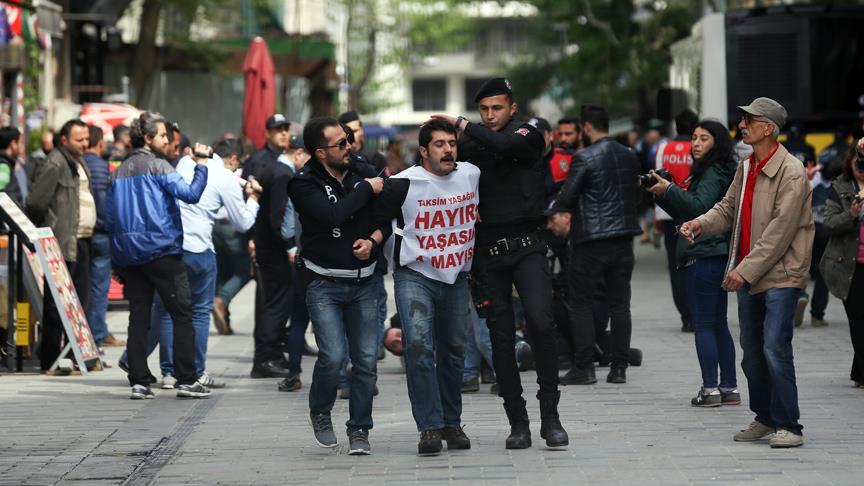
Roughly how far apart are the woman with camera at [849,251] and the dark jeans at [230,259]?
6.08m

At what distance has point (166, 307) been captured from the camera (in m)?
11.1

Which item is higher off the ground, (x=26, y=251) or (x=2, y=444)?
(x=26, y=251)

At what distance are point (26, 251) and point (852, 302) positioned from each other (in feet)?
20.2

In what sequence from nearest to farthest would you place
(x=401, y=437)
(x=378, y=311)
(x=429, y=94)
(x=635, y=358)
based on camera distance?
(x=378, y=311) → (x=401, y=437) → (x=635, y=358) → (x=429, y=94)

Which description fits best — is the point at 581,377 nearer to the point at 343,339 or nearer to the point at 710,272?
the point at 710,272

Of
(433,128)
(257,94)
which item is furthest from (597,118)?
(257,94)

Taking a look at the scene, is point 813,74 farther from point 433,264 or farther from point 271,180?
point 433,264

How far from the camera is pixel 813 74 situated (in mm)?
22969

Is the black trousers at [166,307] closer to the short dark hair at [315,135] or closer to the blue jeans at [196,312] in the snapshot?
the blue jeans at [196,312]

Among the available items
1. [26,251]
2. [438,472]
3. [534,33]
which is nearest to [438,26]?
[534,33]

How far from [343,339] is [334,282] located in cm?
33

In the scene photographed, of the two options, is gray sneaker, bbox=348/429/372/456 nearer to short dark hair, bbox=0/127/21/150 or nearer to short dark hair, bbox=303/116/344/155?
short dark hair, bbox=303/116/344/155

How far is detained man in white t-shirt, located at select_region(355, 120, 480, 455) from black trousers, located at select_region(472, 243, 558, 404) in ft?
0.57

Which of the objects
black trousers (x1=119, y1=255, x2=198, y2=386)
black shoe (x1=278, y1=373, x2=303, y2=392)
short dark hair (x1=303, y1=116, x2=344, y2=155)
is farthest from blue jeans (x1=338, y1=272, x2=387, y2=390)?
black trousers (x1=119, y1=255, x2=198, y2=386)
